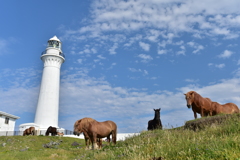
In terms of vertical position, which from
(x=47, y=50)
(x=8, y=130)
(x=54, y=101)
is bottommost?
(x=8, y=130)

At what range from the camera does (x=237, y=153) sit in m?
5.32

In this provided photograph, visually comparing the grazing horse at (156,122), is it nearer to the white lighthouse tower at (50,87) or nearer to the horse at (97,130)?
the horse at (97,130)

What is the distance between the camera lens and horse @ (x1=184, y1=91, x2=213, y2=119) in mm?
15286

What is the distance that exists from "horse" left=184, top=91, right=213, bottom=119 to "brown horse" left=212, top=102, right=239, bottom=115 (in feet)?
1.80

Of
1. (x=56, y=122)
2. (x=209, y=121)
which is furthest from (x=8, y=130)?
(x=209, y=121)

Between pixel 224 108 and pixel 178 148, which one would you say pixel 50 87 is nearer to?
pixel 224 108

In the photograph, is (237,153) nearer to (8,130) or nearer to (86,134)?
(86,134)

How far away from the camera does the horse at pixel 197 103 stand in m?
15.3

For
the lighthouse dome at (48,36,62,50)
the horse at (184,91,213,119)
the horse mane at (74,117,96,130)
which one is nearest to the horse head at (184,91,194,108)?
the horse at (184,91,213,119)

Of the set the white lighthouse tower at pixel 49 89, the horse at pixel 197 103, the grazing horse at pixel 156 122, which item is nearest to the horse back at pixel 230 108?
the horse at pixel 197 103

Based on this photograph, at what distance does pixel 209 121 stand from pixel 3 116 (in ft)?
143

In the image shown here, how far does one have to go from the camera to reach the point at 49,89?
46531 millimetres

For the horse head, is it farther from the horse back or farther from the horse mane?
the horse mane

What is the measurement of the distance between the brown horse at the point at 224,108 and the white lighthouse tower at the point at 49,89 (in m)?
35.7
